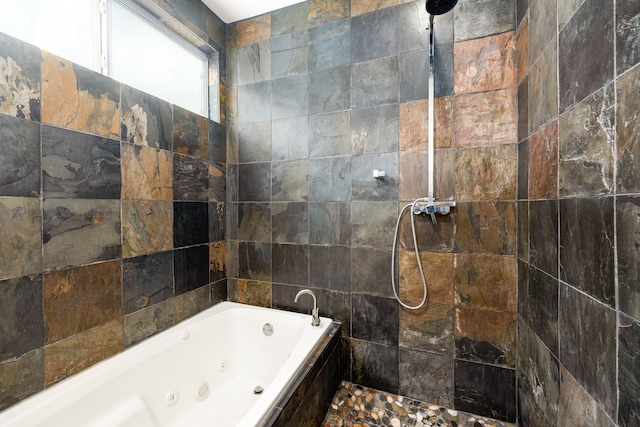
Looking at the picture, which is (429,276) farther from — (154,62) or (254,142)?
(154,62)

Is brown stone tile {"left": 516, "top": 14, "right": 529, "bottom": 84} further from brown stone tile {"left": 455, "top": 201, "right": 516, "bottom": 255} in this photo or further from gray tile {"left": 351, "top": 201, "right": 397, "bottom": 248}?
gray tile {"left": 351, "top": 201, "right": 397, "bottom": 248}

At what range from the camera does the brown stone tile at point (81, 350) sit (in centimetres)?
109

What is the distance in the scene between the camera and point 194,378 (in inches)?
61.4

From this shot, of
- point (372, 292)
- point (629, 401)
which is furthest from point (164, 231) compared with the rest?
point (629, 401)

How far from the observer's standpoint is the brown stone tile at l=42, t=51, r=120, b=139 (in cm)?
107

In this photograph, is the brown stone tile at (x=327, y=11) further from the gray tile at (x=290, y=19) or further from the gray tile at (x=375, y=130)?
the gray tile at (x=375, y=130)

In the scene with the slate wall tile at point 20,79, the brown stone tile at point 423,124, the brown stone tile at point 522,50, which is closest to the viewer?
the slate wall tile at point 20,79

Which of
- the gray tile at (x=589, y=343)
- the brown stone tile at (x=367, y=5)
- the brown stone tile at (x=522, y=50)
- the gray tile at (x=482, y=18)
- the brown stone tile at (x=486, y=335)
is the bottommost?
the brown stone tile at (x=486, y=335)

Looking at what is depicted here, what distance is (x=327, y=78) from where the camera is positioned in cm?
175

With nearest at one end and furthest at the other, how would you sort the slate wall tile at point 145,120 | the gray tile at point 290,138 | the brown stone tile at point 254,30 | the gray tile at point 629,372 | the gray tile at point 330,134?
the gray tile at point 629,372, the slate wall tile at point 145,120, the gray tile at point 330,134, the gray tile at point 290,138, the brown stone tile at point 254,30

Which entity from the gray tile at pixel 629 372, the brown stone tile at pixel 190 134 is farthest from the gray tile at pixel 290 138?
the gray tile at pixel 629 372

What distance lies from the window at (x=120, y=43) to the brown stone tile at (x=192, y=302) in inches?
52.4

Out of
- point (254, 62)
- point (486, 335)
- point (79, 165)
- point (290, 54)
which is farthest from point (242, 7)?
point (486, 335)

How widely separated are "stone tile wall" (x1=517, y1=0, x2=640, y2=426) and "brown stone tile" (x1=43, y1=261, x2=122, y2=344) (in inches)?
75.7
